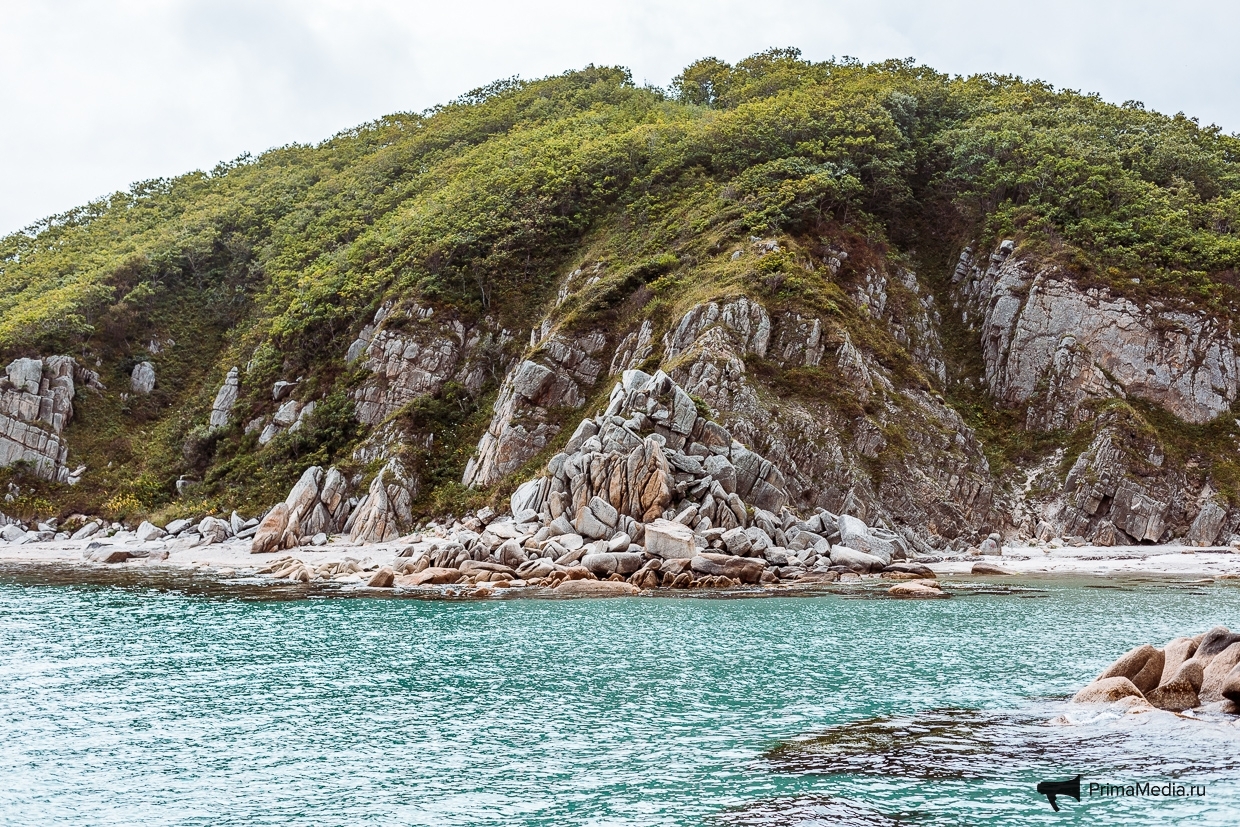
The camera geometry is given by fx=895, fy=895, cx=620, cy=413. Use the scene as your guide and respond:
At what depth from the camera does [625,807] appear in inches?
595

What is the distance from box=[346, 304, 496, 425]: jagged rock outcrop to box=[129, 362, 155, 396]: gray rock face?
90.2 feet

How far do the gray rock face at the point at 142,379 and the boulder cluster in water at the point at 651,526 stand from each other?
4917cm

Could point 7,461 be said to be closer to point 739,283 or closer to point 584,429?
point 584,429

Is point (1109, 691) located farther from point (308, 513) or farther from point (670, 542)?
point (308, 513)

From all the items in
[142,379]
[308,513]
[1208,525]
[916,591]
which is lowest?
[916,591]

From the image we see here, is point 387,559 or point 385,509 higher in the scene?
point 385,509

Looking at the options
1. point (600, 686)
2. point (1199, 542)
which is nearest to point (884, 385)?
point (1199, 542)

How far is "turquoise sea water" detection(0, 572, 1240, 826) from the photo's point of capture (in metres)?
15.3

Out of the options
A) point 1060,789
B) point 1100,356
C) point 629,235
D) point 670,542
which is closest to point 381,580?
point 670,542

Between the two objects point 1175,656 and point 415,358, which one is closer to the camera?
point 1175,656

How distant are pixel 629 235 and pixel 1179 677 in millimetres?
67811

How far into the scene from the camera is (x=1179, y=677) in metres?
20.7

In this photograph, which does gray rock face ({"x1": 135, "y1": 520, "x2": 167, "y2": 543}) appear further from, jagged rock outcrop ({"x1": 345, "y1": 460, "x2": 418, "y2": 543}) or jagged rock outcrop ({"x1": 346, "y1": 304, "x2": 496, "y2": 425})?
jagged rock outcrop ({"x1": 346, "y1": 304, "x2": 496, "y2": 425})

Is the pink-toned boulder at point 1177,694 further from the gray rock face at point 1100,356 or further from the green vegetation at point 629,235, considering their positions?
the gray rock face at point 1100,356
